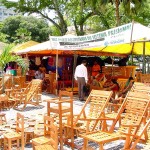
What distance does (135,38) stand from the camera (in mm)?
8398

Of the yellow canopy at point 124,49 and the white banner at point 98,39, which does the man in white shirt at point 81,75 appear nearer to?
the white banner at point 98,39

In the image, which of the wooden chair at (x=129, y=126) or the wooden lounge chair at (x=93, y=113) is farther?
the wooden lounge chair at (x=93, y=113)

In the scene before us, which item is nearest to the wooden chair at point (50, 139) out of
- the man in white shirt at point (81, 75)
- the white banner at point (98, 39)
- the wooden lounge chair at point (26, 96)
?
the white banner at point (98, 39)

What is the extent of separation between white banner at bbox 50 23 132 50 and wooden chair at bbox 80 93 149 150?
3140mm

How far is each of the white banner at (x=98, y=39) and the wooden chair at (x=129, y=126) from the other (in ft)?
10.3

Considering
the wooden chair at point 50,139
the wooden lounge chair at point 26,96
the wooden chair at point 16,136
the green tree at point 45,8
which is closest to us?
the wooden chair at point 50,139

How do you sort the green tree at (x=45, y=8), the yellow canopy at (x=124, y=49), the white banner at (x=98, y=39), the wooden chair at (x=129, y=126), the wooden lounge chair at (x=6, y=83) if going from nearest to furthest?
the wooden chair at (x=129, y=126)
the white banner at (x=98, y=39)
the wooden lounge chair at (x=6, y=83)
the yellow canopy at (x=124, y=49)
the green tree at (x=45, y=8)

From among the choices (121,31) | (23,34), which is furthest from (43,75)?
(23,34)

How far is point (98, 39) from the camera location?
957 cm

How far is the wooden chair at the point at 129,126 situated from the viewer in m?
4.77

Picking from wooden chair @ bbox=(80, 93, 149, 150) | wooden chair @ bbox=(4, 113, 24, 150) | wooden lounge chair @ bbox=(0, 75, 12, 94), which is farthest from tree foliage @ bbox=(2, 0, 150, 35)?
wooden chair @ bbox=(4, 113, 24, 150)

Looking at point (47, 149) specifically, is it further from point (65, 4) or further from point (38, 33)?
point (38, 33)

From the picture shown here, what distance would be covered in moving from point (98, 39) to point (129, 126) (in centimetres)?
518

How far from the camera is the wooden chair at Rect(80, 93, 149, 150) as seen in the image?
4.77 metres
